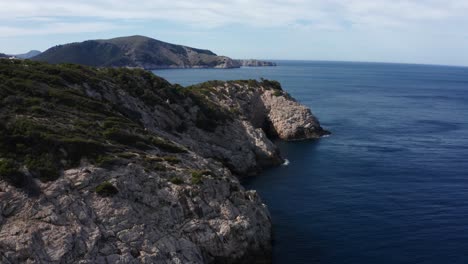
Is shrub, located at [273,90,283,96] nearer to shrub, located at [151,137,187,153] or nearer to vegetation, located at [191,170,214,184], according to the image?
shrub, located at [151,137,187,153]

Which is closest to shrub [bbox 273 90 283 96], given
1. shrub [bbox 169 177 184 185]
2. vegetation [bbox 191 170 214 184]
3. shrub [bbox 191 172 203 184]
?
vegetation [bbox 191 170 214 184]

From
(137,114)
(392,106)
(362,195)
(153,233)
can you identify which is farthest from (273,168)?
(392,106)

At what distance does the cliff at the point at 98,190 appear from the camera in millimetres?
34656

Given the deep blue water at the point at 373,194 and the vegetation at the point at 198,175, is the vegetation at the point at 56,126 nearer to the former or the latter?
the vegetation at the point at 198,175

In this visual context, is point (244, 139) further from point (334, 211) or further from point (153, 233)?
point (153, 233)

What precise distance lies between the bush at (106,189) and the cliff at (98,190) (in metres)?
0.10

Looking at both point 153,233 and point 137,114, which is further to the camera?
point 137,114

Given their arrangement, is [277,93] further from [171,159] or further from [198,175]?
[198,175]

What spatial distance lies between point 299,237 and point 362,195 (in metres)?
18.4

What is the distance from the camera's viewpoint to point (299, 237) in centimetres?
4941

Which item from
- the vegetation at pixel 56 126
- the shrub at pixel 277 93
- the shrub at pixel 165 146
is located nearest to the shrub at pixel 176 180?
the vegetation at pixel 56 126

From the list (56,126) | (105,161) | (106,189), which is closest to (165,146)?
(105,161)

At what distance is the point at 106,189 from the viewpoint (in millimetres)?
39219

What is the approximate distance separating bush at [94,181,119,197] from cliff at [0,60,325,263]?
104 mm
